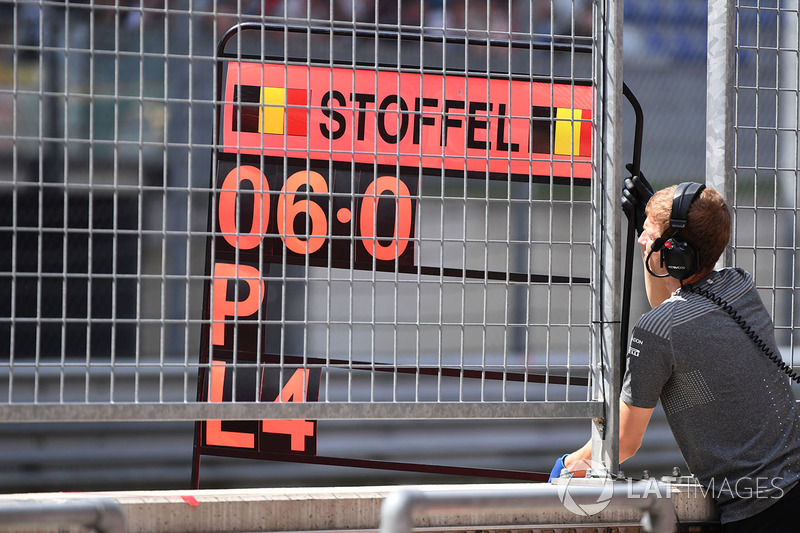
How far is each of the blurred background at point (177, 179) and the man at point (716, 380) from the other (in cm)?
130

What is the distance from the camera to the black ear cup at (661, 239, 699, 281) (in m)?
1.76

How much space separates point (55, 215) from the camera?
307 centimetres

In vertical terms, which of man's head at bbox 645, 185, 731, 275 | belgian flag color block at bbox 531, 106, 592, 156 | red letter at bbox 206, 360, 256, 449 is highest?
belgian flag color block at bbox 531, 106, 592, 156

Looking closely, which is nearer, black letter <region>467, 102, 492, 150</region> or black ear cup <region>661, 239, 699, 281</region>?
black ear cup <region>661, 239, 699, 281</region>

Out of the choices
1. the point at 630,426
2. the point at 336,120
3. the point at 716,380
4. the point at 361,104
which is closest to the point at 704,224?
the point at 716,380

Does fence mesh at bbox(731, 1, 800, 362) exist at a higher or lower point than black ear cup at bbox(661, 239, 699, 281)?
higher

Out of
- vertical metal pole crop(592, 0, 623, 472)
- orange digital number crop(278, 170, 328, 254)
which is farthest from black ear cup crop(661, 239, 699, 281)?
orange digital number crop(278, 170, 328, 254)

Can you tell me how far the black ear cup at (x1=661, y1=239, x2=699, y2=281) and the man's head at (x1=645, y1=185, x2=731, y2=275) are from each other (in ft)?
0.08

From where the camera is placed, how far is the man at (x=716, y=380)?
5.66 feet

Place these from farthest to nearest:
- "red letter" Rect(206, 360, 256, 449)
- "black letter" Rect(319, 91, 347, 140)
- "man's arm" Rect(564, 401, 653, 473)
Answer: "red letter" Rect(206, 360, 256, 449) → "black letter" Rect(319, 91, 347, 140) → "man's arm" Rect(564, 401, 653, 473)

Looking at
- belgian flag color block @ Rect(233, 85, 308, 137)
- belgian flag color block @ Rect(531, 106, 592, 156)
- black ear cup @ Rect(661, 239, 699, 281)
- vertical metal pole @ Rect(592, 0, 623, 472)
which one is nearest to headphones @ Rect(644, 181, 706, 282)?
black ear cup @ Rect(661, 239, 699, 281)

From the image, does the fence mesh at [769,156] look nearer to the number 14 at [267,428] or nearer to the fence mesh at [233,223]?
the fence mesh at [233,223]

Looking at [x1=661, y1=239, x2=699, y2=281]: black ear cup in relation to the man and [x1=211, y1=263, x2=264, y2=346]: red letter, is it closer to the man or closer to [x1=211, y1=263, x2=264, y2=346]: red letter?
the man

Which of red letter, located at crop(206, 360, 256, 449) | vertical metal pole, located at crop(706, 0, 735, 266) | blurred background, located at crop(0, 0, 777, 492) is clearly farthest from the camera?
blurred background, located at crop(0, 0, 777, 492)
